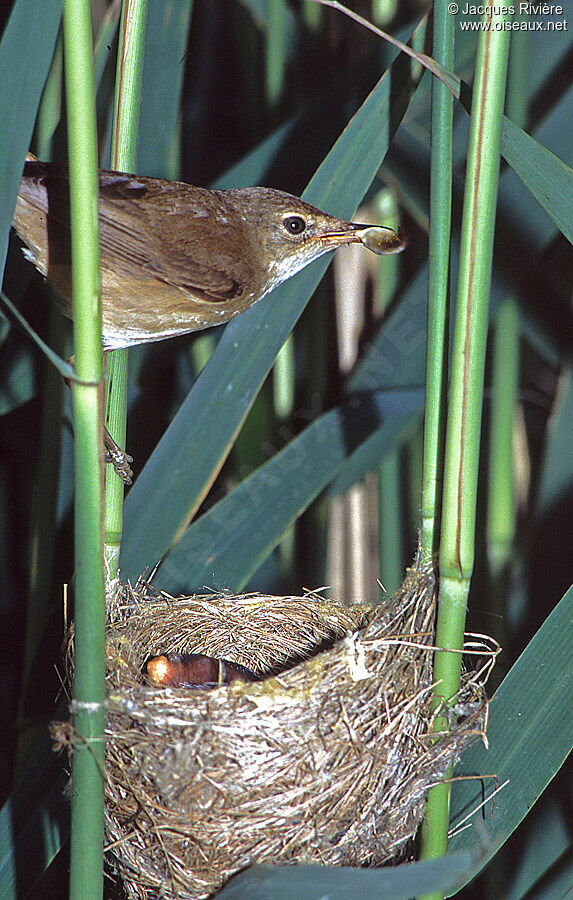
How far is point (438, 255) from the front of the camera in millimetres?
701

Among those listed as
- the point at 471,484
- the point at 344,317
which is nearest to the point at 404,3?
the point at 344,317

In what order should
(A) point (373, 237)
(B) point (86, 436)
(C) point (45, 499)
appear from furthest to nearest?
1. (C) point (45, 499)
2. (A) point (373, 237)
3. (B) point (86, 436)

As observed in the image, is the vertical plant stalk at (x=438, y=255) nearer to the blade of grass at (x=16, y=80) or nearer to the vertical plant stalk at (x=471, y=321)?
the vertical plant stalk at (x=471, y=321)

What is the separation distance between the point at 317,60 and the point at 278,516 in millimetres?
871

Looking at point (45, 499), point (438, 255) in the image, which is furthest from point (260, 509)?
point (438, 255)

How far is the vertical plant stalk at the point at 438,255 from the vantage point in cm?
Answer: 69

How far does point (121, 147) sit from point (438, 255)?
0.35 metres

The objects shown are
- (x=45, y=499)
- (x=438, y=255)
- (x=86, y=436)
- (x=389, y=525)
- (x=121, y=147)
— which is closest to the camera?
(x=86, y=436)

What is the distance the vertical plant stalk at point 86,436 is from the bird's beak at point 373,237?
1.53 feet

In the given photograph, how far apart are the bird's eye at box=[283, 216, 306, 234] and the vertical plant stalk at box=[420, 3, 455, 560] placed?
0.30 metres

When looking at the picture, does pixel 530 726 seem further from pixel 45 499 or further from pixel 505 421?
pixel 45 499

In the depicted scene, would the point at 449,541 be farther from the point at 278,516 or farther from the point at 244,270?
the point at 244,270

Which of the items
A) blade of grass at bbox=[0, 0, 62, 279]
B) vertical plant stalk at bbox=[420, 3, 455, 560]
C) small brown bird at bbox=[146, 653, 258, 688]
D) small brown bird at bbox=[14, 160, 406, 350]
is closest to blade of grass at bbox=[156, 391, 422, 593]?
small brown bird at bbox=[146, 653, 258, 688]

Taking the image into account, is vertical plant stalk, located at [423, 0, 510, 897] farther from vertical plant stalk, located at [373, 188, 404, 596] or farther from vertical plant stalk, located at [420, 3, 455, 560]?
vertical plant stalk, located at [373, 188, 404, 596]
